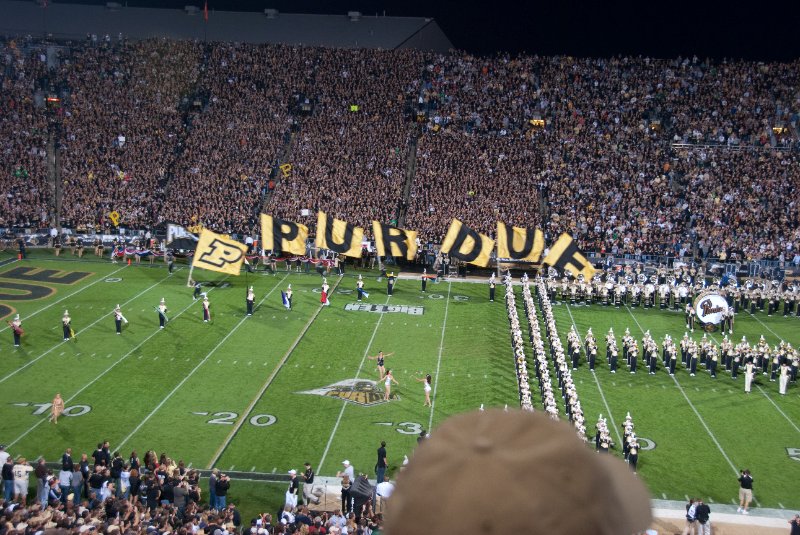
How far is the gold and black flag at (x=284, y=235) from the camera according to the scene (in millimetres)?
28531

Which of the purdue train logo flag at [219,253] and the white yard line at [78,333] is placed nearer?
the white yard line at [78,333]

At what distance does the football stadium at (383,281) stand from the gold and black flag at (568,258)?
0.29ft

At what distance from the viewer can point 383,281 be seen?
34344mm

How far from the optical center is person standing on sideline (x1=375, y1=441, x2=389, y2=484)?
16652 mm

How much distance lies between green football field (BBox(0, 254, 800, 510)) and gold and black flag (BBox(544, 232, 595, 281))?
2.80 meters

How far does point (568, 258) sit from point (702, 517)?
10279 mm

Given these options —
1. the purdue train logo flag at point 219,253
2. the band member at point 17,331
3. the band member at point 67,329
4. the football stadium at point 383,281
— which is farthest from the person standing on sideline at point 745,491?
the band member at point 17,331

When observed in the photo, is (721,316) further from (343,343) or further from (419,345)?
(343,343)

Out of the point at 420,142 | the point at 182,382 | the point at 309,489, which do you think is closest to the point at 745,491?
the point at 309,489

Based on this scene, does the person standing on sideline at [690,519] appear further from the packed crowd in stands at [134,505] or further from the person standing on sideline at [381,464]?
the person standing on sideline at [381,464]

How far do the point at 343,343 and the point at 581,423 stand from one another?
9.54 meters

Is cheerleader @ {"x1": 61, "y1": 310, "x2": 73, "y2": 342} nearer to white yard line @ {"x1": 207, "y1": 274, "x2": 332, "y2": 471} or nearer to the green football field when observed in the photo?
the green football field

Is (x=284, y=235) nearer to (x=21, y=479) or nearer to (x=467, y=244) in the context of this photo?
(x=467, y=244)

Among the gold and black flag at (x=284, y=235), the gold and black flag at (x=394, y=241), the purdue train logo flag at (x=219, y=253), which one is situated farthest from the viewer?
the gold and black flag at (x=394, y=241)
